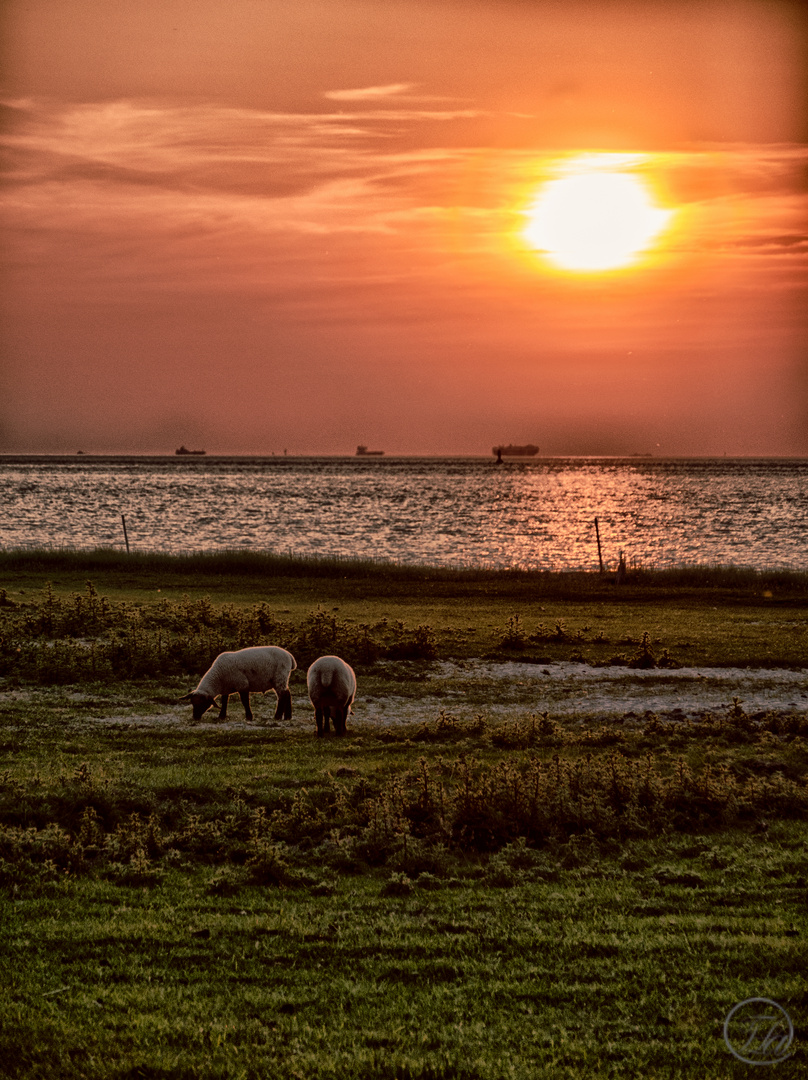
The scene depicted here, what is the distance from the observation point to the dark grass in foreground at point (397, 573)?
136ft

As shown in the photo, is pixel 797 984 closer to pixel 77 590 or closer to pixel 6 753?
pixel 6 753

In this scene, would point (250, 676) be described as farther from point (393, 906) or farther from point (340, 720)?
point (393, 906)

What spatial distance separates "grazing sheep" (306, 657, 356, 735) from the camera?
1688 cm

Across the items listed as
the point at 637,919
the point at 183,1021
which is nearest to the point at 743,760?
the point at 637,919

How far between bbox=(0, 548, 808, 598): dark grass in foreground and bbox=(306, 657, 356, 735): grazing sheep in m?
23.0

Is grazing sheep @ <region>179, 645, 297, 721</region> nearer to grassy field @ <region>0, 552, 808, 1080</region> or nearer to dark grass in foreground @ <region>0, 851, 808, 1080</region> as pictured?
grassy field @ <region>0, 552, 808, 1080</region>

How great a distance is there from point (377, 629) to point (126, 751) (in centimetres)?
1204

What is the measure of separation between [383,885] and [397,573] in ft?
115

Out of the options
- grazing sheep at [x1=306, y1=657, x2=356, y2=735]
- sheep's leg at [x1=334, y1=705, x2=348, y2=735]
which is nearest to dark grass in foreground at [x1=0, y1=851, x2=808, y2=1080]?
grazing sheep at [x1=306, y1=657, x2=356, y2=735]

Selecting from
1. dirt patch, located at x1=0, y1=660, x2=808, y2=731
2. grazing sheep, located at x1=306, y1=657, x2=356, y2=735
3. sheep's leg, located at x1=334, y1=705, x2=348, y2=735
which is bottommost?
dirt patch, located at x1=0, y1=660, x2=808, y2=731

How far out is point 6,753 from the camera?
15438 millimetres

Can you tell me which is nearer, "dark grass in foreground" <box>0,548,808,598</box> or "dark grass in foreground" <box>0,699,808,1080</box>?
"dark grass in foreground" <box>0,699,808,1080</box>
